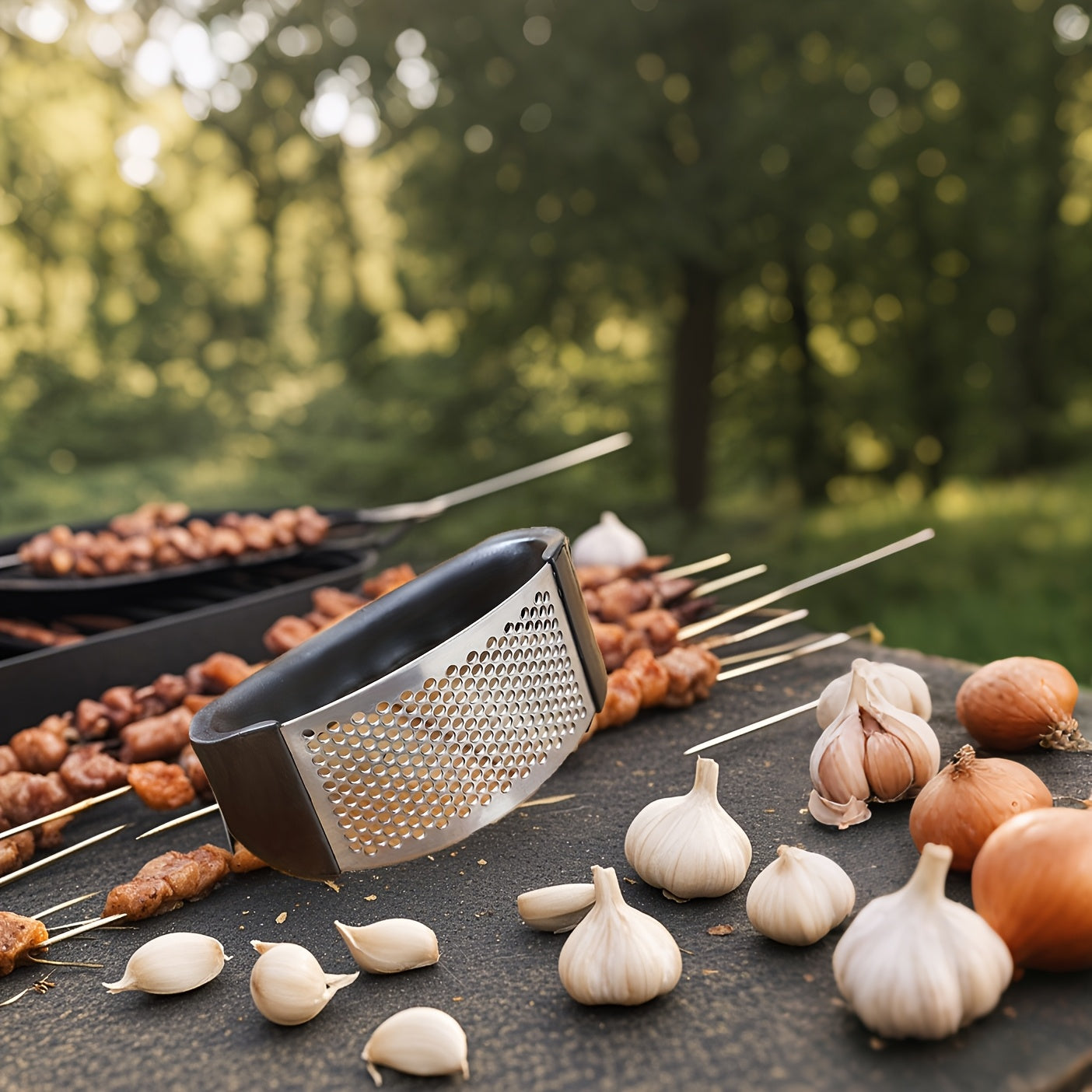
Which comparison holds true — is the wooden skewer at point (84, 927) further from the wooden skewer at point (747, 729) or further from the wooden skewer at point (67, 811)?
the wooden skewer at point (747, 729)

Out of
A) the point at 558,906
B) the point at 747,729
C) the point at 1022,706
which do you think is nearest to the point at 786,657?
Result: the point at 747,729

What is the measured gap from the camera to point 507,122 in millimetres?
7617

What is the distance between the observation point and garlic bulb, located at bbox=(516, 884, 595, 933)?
1650mm

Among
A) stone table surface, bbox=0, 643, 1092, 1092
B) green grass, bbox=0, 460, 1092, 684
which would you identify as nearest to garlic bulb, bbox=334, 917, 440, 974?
stone table surface, bbox=0, 643, 1092, 1092

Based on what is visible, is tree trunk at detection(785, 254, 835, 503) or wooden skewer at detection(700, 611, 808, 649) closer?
wooden skewer at detection(700, 611, 808, 649)

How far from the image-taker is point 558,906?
5.44 feet

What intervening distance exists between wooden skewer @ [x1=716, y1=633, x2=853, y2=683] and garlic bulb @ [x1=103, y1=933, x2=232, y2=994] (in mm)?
1503

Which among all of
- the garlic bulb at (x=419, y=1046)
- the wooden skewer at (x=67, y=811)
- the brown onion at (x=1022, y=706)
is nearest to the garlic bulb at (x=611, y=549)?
the brown onion at (x=1022, y=706)

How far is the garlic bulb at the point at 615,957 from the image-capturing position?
→ 1.40 meters

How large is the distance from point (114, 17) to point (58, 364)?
4.06 metres

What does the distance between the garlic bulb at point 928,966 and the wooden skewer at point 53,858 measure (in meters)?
1.51

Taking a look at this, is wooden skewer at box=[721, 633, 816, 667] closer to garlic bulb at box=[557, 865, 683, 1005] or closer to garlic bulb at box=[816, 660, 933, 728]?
garlic bulb at box=[816, 660, 933, 728]

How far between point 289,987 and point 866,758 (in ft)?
3.63

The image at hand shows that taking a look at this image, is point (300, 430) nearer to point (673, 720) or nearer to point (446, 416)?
point (446, 416)
